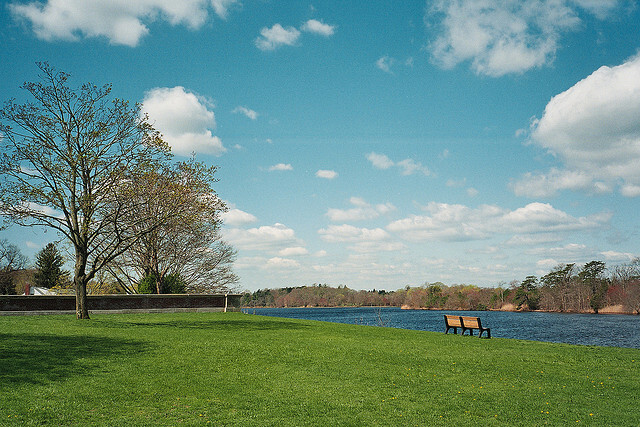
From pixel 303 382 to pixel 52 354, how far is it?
265 inches

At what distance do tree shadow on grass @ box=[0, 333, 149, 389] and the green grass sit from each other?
0.03m

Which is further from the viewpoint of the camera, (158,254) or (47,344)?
(158,254)

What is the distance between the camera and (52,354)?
11961mm

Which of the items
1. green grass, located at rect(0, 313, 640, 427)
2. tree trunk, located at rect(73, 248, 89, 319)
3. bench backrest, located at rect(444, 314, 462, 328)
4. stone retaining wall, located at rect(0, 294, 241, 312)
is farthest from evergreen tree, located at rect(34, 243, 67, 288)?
bench backrest, located at rect(444, 314, 462, 328)

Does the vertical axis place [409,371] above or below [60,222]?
below

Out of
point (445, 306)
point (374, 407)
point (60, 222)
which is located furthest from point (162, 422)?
point (445, 306)

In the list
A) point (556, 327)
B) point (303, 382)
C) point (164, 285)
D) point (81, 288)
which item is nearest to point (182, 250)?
point (164, 285)

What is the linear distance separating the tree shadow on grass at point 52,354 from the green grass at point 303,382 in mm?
27

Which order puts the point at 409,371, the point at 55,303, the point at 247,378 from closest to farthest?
the point at 247,378 < the point at 409,371 < the point at 55,303

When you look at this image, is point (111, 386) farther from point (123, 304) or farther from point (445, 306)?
point (445, 306)

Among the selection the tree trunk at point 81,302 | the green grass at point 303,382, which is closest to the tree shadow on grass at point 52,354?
the green grass at point 303,382

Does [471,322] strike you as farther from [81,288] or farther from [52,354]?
[81,288]

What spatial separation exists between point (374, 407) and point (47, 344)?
10.3m

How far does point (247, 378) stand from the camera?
33.3 ft
